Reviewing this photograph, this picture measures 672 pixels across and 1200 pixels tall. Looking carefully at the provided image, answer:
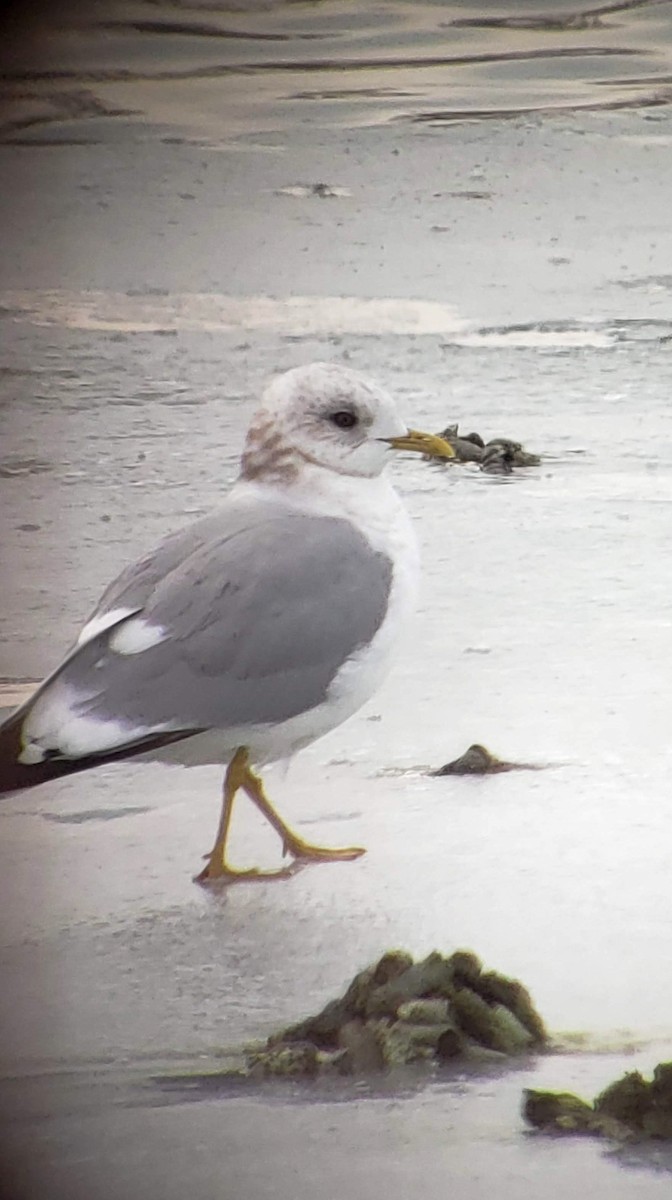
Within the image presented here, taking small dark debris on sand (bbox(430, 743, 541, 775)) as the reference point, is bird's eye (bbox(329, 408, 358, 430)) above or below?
above

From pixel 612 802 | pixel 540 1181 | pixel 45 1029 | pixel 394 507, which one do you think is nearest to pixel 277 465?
pixel 394 507

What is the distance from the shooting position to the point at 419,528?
1.46 meters

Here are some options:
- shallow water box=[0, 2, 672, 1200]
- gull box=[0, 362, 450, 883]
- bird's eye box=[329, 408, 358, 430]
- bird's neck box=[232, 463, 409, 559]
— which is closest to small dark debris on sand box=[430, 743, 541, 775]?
shallow water box=[0, 2, 672, 1200]

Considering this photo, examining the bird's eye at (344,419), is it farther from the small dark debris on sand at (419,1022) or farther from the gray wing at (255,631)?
the small dark debris on sand at (419,1022)

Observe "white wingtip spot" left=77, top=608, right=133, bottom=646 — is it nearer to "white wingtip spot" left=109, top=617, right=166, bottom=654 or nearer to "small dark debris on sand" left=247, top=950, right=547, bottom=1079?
"white wingtip spot" left=109, top=617, right=166, bottom=654

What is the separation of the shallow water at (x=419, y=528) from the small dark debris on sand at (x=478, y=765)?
1 cm

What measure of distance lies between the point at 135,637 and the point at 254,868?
293 millimetres

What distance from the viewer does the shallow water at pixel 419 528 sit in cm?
142

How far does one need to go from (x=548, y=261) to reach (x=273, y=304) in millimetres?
320

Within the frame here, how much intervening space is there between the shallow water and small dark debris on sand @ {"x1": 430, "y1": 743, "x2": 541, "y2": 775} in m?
0.01

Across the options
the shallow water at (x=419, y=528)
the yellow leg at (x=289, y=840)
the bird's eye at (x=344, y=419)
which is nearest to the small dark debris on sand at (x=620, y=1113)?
the shallow water at (x=419, y=528)

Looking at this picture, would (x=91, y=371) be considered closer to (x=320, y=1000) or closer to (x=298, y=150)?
(x=298, y=150)

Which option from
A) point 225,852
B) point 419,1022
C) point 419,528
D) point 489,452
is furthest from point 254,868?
point 489,452

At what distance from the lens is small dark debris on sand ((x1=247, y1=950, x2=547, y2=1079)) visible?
1400 millimetres
